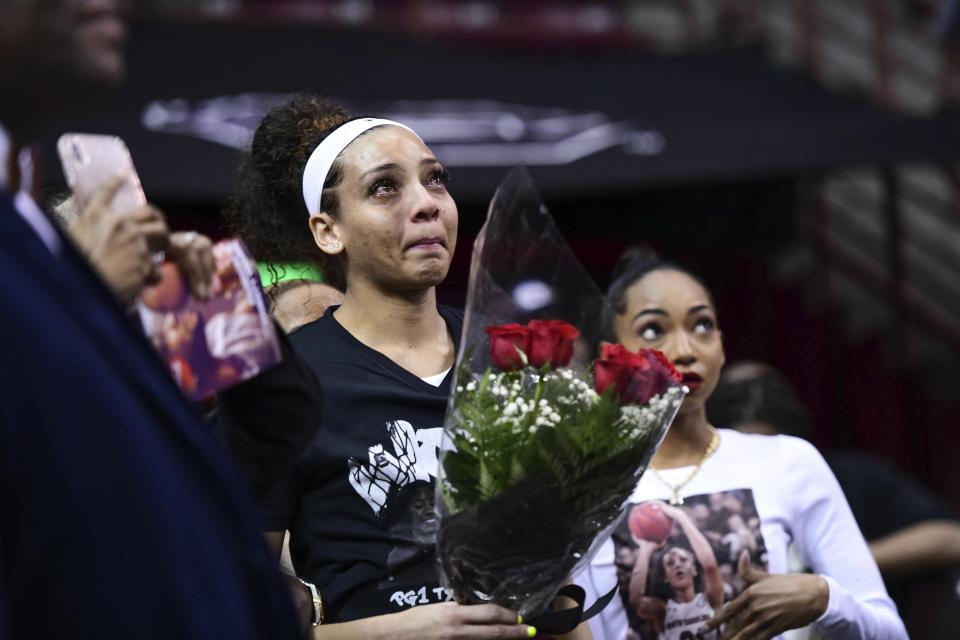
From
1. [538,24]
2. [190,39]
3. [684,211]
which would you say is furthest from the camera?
[538,24]

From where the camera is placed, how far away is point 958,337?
7328 millimetres

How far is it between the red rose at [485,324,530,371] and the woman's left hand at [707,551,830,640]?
809mm

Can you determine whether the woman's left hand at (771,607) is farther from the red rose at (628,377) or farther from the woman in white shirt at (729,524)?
the red rose at (628,377)

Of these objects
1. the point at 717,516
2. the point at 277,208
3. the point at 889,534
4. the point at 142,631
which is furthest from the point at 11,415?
the point at 889,534

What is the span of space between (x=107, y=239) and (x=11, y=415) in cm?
33

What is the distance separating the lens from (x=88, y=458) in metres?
1.30

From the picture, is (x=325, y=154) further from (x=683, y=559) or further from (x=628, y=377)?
(x=683, y=559)

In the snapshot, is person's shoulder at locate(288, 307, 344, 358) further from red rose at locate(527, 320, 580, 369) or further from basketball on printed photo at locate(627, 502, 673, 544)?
basketball on printed photo at locate(627, 502, 673, 544)

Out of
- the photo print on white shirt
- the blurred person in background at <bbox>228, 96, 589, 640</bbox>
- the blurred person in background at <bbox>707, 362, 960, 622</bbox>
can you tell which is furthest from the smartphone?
the blurred person in background at <bbox>707, 362, 960, 622</bbox>

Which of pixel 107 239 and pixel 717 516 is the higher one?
pixel 107 239

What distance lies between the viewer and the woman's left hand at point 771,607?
8.73 ft

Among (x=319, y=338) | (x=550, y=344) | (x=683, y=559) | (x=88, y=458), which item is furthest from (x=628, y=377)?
(x=88, y=458)

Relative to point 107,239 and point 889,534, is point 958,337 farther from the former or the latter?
point 107,239

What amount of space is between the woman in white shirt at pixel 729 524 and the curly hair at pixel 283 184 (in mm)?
765
